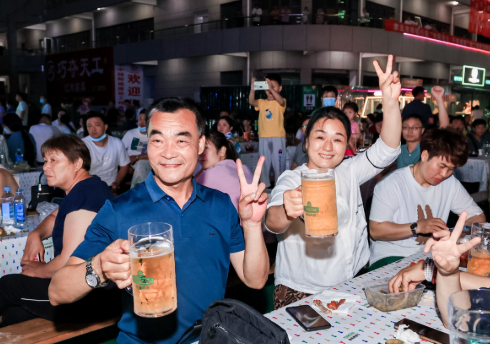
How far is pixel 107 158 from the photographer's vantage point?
515 centimetres

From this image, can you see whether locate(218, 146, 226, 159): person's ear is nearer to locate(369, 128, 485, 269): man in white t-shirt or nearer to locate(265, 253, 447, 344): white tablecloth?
locate(369, 128, 485, 269): man in white t-shirt

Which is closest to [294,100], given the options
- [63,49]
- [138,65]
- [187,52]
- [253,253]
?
[187,52]

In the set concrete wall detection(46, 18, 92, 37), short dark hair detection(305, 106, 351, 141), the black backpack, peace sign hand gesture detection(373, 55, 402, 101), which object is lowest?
the black backpack

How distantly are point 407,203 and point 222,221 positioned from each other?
1509 millimetres

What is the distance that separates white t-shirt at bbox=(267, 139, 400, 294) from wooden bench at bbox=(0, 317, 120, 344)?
112 cm

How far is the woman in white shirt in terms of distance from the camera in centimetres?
204

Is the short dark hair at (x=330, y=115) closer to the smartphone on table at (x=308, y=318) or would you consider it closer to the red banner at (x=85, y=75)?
the smartphone on table at (x=308, y=318)

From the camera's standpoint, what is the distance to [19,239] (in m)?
2.81

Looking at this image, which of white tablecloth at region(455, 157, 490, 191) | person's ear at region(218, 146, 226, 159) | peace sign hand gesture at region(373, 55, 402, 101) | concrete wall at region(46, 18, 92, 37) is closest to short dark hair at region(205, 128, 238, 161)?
person's ear at region(218, 146, 226, 159)

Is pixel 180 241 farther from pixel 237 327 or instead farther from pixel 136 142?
pixel 136 142

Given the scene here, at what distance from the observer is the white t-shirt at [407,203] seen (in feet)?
8.46

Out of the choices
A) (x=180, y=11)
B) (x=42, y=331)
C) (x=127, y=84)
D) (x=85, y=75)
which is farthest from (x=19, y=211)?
(x=180, y=11)

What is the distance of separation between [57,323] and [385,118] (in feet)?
6.85

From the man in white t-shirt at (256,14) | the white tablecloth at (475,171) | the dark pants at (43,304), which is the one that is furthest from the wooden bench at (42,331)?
the man in white t-shirt at (256,14)
